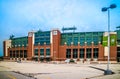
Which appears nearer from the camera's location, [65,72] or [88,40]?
[65,72]

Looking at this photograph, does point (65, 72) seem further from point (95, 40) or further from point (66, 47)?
point (66, 47)

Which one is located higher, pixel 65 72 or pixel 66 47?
pixel 66 47

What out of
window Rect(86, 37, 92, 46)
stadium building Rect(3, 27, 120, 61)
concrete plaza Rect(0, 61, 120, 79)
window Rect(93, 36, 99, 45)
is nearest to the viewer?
concrete plaza Rect(0, 61, 120, 79)

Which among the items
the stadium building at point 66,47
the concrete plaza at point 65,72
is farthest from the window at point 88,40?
the concrete plaza at point 65,72

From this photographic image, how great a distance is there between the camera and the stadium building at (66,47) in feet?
313

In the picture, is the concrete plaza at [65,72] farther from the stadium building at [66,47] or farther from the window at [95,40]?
the window at [95,40]

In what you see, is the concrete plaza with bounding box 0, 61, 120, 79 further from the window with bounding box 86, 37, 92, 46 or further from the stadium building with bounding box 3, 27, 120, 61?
the window with bounding box 86, 37, 92, 46

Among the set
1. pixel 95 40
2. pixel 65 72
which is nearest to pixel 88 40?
pixel 95 40

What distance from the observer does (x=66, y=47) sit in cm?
10144

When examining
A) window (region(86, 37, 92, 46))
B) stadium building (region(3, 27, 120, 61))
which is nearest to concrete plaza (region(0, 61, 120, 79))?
stadium building (region(3, 27, 120, 61))

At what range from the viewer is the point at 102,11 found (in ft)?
101

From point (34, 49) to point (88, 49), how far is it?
2798 centimetres

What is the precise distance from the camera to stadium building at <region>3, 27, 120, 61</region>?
9525cm

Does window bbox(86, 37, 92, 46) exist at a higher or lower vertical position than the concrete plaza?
higher
